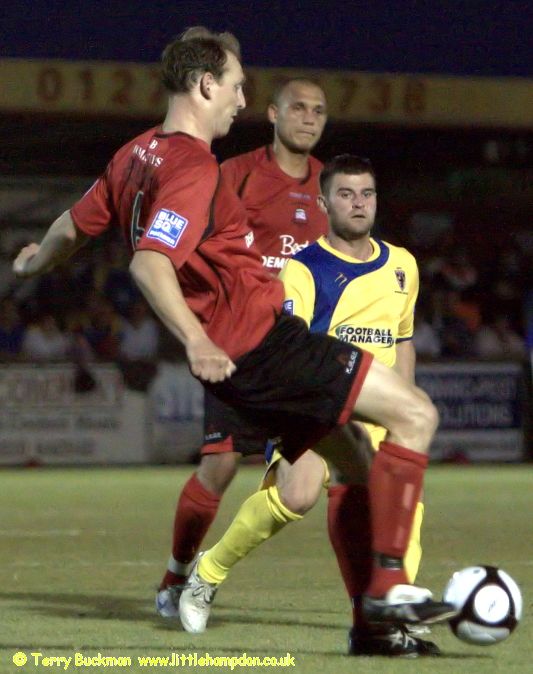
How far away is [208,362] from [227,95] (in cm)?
101

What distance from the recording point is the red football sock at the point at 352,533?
5523 mm

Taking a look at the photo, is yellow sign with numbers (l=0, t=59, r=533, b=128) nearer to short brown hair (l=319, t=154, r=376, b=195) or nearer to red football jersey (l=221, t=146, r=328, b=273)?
red football jersey (l=221, t=146, r=328, b=273)

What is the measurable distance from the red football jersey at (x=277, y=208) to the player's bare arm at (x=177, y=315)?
231 cm

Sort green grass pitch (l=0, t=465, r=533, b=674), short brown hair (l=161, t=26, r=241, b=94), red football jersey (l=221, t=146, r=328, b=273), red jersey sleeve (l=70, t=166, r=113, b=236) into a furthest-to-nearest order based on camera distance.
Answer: red football jersey (l=221, t=146, r=328, b=273)
red jersey sleeve (l=70, t=166, r=113, b=236)
green grass pitch (l=0, t=465, r=533, b=674)
short brown hair (l=161, t=26, r=241, b=94)

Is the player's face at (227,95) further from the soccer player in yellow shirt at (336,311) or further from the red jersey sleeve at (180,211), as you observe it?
the soccer player in yellow shirt at (336,311)

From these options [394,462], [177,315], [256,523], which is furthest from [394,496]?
[256,523]

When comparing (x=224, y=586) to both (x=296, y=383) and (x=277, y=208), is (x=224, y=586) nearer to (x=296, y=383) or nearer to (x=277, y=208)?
(x=277, y=208)

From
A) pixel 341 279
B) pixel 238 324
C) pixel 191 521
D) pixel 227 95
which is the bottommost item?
pixel 191 521

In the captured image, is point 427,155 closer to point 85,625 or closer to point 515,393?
point 515,393

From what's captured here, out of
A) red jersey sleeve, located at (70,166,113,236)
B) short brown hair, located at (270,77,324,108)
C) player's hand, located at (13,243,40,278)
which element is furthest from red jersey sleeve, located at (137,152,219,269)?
short brown hair, located at (270,77,324,108)

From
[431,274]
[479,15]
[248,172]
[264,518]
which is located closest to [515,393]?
[431,274]

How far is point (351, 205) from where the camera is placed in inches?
233

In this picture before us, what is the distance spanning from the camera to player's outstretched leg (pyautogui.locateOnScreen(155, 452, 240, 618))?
20.9 ft

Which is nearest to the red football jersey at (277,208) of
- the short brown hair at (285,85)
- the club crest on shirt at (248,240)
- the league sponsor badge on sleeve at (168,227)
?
the short brown hair at (285,85)
